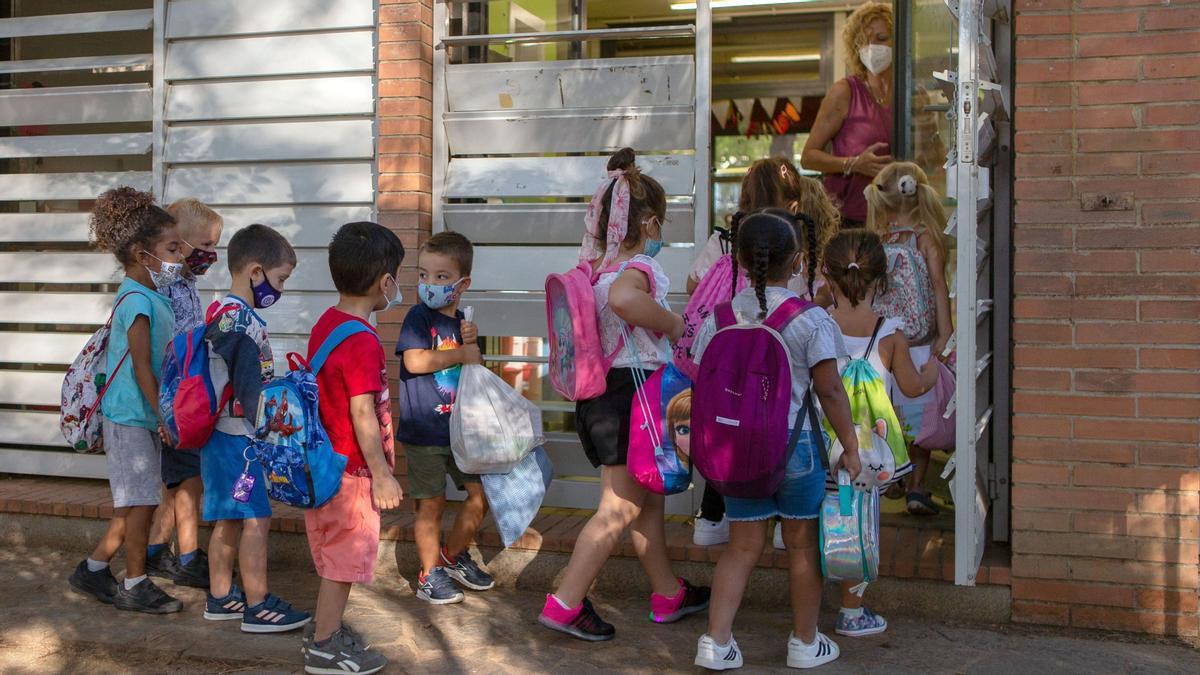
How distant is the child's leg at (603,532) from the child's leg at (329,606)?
2.66 feet

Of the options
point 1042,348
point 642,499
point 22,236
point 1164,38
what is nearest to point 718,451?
point 642,499

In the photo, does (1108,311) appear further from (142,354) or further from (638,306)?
(142,354)

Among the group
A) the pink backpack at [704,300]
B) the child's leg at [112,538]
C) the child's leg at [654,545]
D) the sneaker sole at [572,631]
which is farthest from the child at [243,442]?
the pink backpack at [704,300]

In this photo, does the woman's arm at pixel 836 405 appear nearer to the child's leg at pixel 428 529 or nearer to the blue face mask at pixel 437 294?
the blue face mask at pixel 437 294

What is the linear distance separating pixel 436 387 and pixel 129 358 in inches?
51.2

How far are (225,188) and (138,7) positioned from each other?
1.33 m

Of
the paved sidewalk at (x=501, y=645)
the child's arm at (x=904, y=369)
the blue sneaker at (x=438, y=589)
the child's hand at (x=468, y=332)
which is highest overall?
the child's hand at (x=468, y=332)

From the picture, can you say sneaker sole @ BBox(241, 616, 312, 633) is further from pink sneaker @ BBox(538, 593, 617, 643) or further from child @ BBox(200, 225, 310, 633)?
pink sneaker @ BBox(538, 593, 617, 643)

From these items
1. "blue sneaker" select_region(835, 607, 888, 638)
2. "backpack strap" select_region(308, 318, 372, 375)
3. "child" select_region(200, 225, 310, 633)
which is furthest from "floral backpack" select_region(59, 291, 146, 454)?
"blue sneaker" select_region(835, 607, 888, 638)

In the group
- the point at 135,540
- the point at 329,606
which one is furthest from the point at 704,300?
the point at 135,540

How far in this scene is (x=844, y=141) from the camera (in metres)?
6.19

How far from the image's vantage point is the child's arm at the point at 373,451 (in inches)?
160

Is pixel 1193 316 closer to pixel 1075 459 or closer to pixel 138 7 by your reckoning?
pixel 1075 459

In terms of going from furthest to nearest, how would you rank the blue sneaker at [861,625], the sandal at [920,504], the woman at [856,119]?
the woman at [856,119] < the sandal at [920,504] < the blue sneaker at [861,625]
